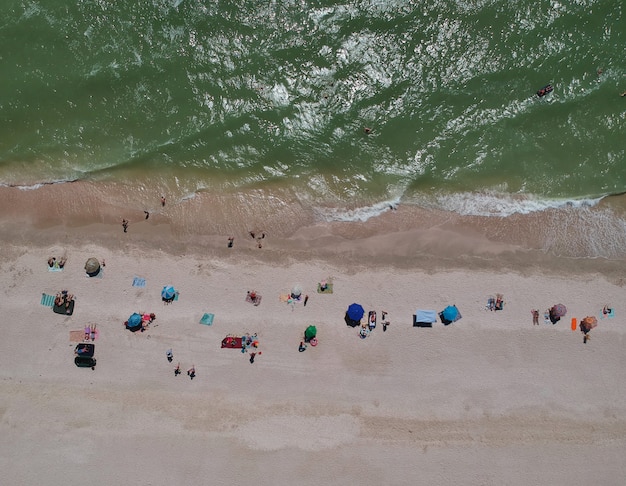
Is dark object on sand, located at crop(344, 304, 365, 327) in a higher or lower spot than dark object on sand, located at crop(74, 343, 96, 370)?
higher

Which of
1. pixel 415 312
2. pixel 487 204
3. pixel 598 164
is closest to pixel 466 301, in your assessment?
pixel 415 312

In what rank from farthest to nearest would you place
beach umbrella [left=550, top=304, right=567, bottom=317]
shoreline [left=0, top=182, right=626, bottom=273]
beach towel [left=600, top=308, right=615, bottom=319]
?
shoreline [left=0, top=182, right=626, bottom=273] → beach towel [left=600, top=308, right=615, bottom=319] → beach umbrella [left=550, top=304, right=567, bottom=317]

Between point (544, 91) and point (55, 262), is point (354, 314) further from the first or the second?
point (544, 91)

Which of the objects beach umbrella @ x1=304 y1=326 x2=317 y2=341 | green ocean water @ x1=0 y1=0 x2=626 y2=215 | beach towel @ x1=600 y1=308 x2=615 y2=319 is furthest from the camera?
green ocean water @ x1=0 y1=0 x2=626 y2=215

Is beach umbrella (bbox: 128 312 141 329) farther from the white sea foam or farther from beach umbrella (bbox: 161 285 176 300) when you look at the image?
the white sea foam

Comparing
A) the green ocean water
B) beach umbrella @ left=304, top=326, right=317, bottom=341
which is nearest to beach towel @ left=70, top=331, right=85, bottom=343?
the green ocean water

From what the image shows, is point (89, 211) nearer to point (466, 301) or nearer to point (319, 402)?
point (319, 402)
